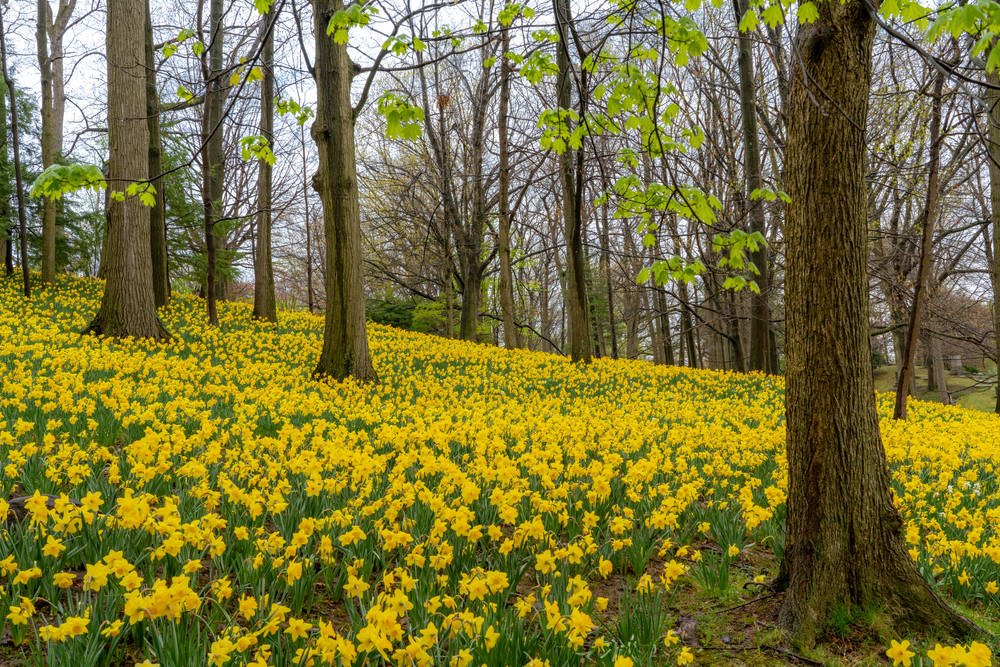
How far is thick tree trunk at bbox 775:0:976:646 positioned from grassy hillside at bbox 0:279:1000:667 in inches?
6.7

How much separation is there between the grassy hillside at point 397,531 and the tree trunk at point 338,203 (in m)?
1.25

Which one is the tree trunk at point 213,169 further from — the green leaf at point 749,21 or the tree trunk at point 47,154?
the green leaf at point 749,21

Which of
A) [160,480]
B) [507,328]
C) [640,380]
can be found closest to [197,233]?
[507,328]

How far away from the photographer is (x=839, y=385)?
2.43 m

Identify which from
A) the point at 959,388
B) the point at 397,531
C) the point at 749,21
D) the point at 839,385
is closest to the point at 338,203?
the point at 397,531

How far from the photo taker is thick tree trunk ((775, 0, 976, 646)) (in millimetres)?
2398

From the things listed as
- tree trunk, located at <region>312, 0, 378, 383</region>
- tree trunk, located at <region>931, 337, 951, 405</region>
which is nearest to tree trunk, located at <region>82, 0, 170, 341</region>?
tree trunk, located at <region>312, 0, 378, 383</region>

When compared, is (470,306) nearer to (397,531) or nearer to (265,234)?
(265,234)

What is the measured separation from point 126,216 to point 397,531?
8928 millimetres

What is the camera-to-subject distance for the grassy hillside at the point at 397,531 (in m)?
1.84

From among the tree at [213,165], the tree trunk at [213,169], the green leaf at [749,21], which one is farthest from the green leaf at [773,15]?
the tree trunk at [213,169]

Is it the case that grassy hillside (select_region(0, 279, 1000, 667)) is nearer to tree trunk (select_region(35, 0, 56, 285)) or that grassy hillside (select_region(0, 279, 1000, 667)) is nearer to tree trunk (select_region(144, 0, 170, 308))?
tree trunk (select_region(144, 0, 170, 308))

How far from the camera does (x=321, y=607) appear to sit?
7.95ft

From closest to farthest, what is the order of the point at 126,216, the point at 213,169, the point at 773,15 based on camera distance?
1. the point at 773,15
2. the point at 126,216
3. the point at 213,169
